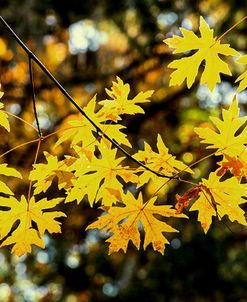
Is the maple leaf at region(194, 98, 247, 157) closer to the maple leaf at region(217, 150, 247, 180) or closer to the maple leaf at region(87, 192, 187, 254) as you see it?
the maple leaf at region(217, 150, 247, 180)

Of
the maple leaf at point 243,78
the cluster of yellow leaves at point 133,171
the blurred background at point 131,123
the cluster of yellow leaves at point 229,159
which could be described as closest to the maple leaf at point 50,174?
the cluster of yellow leaves at point 133,171

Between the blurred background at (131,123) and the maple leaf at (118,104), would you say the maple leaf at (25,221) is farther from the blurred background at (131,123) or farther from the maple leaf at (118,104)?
the blurred background at (131,123)

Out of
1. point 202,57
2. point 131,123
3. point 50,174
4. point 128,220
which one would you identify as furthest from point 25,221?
point 131,123

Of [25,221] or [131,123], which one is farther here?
[131,123]

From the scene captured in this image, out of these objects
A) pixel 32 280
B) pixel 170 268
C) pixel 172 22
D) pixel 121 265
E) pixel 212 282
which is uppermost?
pixel 172 22

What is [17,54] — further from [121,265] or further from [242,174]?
[242,174]

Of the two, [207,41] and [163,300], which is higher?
[207,41]

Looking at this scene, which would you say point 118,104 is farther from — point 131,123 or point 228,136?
point 131,123

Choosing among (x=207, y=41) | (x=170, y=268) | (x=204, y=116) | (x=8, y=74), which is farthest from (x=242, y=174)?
(x=8, y=74)
